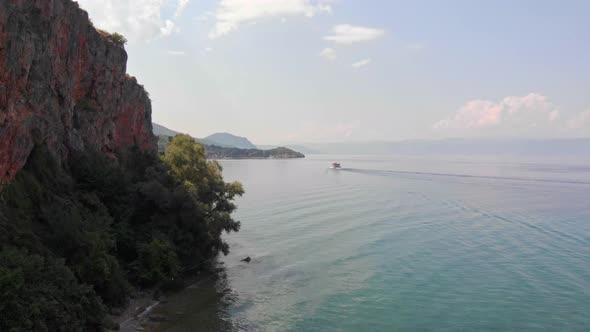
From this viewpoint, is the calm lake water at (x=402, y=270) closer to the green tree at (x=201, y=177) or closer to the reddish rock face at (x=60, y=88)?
the green tree at (x=201, y=177)

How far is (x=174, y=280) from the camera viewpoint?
36.1 meters

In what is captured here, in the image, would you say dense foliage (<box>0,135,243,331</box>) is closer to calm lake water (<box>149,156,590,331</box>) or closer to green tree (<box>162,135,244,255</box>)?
A: green tree (<box>162,135,244,255</box>)

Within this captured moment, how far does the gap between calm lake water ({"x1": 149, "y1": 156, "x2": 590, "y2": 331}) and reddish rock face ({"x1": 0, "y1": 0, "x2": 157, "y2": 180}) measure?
52.1 feet

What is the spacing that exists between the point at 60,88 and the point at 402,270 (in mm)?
34661

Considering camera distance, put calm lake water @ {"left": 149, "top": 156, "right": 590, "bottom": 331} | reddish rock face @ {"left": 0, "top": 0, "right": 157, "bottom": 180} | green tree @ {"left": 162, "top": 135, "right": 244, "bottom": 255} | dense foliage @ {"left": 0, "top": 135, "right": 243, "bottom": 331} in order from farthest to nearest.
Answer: green tree @ {"left": 162, "top": 135, "right": 244, "bottom": 255}
calm lake water @ {"left": 149, "top": 156, "right": 590, "bottom": 331}
reddish rock face @ {"left": 0, "top": 0, "right": 157, "bottom": 180}
dense foliage @ {"left": 0, "top": 135, "right": 243, "bottom": 331}

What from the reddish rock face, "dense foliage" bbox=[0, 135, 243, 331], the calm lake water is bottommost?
the calm lake water

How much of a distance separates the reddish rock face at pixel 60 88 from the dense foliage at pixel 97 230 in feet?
7.24

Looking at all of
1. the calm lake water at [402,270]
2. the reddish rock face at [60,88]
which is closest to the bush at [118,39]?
the reddish rock face at [60,88]

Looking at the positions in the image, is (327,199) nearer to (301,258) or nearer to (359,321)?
(301,258)

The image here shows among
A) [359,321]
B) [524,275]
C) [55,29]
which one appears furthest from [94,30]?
[524,275]

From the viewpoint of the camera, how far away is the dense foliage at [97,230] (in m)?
22.2

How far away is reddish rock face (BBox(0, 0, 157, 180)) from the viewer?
27.7 metres

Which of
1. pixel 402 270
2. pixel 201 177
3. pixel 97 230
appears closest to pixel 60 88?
pixel 97 230

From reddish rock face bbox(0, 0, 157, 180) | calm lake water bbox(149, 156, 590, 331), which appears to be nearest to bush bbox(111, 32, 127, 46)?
reddish rock face bbox(0, 0, 157, 180)
